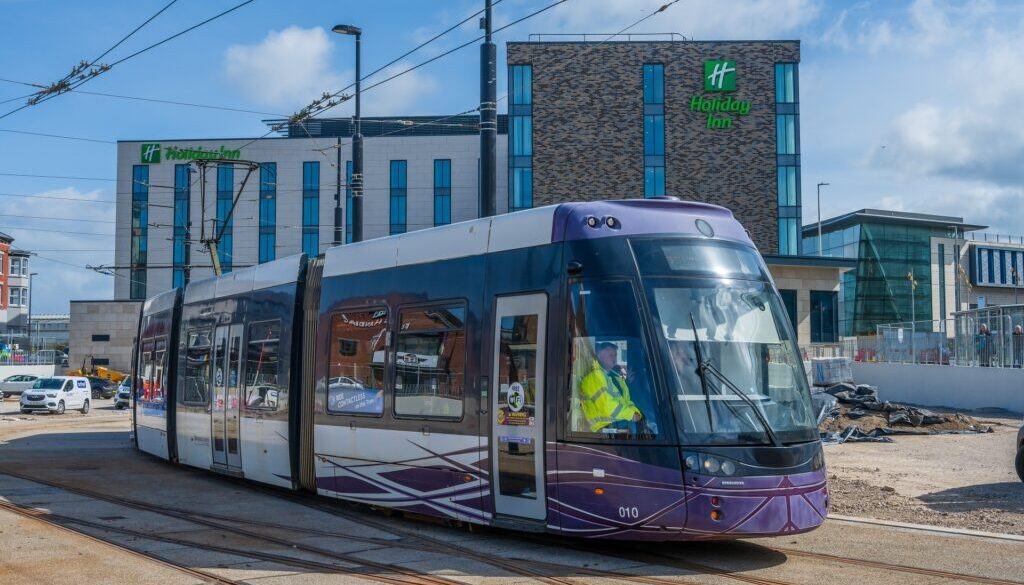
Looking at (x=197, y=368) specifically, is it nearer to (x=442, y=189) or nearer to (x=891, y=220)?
(x=442, y=189)

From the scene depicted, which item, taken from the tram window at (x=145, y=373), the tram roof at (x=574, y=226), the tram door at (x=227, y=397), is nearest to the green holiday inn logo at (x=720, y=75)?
the tram window at (x=145, y=373)

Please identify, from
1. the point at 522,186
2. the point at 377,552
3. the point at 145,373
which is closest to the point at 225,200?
the point at 522,186

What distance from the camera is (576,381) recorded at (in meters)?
9.37

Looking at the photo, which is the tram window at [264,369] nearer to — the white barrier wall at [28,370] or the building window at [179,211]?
the white barrier wall at [28,370]

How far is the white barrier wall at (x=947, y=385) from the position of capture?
29266 millimetres

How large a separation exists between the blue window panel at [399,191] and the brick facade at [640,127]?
13556mm

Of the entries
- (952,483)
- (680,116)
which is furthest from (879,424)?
(680,116)

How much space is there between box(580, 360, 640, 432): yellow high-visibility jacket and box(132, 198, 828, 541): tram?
1 centimetres

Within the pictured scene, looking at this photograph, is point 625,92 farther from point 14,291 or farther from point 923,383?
point 14,291

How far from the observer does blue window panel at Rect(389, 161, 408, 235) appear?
2928 inches

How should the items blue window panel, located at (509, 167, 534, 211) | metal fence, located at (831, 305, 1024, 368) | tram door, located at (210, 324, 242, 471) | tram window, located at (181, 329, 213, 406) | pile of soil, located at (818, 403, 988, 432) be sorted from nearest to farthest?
1. tram door, located at (210, 324, 242, 471)
2. tram window, located at (181, 329, 213, 406)
3. pile of soil, located at (818, 403, 988, 432)
4. metal fence, located at (831, 305, 1024, 368)
5. blue window panel, located at (509, 167, 534, 211)

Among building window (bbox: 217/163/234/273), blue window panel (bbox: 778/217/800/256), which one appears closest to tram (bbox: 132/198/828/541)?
blue window panel (bbox: 778/217/800/256)

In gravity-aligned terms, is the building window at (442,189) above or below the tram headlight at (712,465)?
above

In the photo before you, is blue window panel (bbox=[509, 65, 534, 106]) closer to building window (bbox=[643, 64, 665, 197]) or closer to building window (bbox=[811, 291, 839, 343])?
building window (bbox=[643, 64, 665, 197])
